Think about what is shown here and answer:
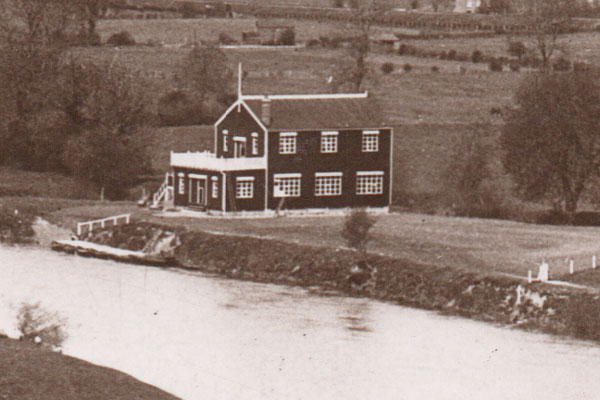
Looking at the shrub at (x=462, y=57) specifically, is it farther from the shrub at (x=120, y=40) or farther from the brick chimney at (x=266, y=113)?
the brick chimney at (x=266, y=113)

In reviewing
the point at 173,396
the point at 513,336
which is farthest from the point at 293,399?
the point at 513,336

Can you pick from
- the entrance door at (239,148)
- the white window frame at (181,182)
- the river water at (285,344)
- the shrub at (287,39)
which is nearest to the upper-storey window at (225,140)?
the entrance door at (239,148)

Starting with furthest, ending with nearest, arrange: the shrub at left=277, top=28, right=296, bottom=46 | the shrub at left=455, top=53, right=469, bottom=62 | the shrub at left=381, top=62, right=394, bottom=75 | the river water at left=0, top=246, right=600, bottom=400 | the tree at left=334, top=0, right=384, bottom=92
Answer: the shrub at left=277, top=28, right=296, bottom=46 → the shrub at left=455, top=53, right=469, bottom=62 → the shrub at left=381, top=62, right=394, bottom=75 → the tree at left=334, top=0, right=384, bottom=92 → the river water at left=0, top=246, right=600, bottom=400

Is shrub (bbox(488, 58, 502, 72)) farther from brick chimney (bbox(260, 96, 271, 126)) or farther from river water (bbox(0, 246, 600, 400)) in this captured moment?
river water (bbox(0, 246, 600, 400))

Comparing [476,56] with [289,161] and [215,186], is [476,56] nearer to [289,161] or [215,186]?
[289,161]

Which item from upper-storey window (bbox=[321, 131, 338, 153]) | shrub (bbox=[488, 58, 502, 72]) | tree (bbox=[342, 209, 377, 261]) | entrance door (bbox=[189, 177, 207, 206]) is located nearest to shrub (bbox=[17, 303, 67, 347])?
tree (bbox=[342, 209, 377, 261])

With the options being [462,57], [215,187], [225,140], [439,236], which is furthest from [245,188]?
[462,57]
